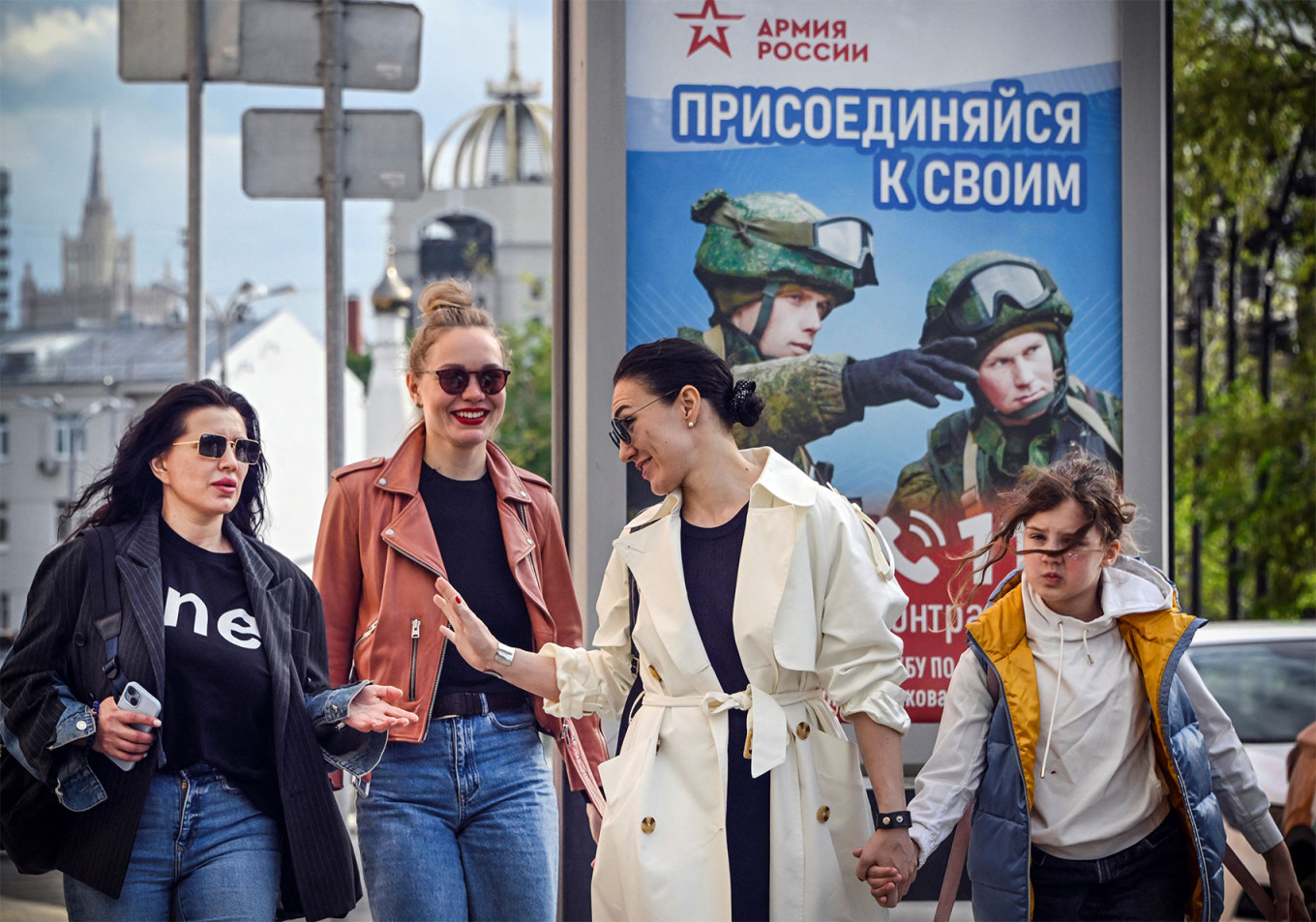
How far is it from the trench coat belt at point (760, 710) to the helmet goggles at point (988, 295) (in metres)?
1.98

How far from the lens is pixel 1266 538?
1489 cm

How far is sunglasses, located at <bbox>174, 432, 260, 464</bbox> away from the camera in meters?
3.62

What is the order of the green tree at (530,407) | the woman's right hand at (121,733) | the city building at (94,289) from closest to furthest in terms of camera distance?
the woman's right hand at (121,733)
the green tree at (530,407)
the city building at (94,289)

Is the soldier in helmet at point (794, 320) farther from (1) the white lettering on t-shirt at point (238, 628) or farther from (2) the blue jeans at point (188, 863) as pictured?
(2) the blue jeans at point (188, 863)

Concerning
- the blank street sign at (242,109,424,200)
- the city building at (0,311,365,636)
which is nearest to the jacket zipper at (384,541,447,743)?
the blank street sign at (242,109,424,200)

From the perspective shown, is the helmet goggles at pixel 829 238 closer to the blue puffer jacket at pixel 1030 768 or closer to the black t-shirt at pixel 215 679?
the blue puffer jacket at pixel 1030 768

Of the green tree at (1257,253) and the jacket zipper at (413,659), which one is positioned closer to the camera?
the jacket zipper at (413,659)

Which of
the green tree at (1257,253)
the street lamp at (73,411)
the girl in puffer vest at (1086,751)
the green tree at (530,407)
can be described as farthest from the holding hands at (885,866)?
the street lamp at (73,411)

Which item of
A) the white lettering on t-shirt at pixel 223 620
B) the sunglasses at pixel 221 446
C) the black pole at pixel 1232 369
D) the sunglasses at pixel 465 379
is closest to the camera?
the white lettering on t-shirt at pixel 223 620

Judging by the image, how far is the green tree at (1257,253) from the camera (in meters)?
14.8

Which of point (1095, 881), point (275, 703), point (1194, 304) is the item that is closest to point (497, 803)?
point (275, 703)

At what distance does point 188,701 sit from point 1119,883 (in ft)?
7.71

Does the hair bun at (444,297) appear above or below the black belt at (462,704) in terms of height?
above

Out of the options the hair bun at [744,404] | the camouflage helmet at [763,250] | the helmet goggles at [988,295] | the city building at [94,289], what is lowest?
the hair bun at [744,404]
